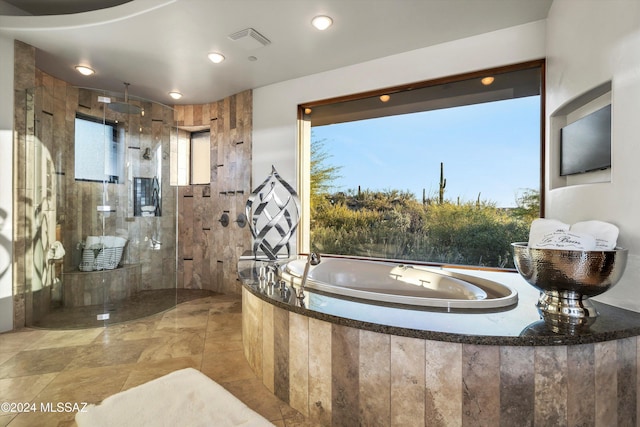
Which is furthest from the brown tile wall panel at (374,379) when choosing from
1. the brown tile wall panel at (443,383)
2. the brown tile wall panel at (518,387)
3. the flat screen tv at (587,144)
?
the flat screen tv at (587,144)

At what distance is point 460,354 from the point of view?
1.22 metres

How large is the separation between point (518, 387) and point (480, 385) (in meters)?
0.13

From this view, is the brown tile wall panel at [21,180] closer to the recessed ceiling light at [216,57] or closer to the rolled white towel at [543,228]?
the recessed ceiling light at [216,57]

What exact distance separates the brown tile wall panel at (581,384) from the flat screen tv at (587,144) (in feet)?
3.34

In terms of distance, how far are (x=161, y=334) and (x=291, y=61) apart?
280 centimetres

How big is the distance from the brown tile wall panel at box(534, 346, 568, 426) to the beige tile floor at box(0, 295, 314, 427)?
100cm

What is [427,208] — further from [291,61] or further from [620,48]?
[291,61]

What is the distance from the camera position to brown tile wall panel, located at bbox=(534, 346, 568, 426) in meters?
1.18

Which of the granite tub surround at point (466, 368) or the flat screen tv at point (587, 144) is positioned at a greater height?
the flat screen tv at point (587, 144)

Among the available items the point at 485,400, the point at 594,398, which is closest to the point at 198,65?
the point at 485,400

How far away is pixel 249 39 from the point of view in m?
2.66

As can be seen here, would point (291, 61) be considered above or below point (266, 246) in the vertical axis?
above

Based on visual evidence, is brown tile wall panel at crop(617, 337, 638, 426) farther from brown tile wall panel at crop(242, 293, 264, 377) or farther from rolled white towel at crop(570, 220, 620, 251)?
brown tile wall panel at crop(242, 293, 264, 377)

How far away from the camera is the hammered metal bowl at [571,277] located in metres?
1.31
